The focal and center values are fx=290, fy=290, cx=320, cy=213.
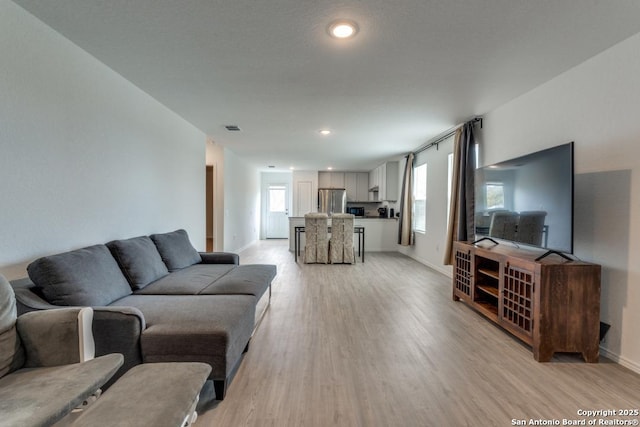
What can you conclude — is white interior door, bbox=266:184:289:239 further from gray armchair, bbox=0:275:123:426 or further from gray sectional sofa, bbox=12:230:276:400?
gray armchair, bbox=0:275:123:426

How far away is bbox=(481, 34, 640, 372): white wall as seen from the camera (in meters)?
2.05

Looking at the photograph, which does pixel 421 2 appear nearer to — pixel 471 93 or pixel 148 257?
pixel 471 93

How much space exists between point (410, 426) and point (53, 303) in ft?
6.91

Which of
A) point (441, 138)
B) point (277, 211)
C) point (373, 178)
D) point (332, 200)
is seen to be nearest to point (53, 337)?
point (441, 138)

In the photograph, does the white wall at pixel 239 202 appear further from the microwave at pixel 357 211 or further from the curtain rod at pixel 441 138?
the curtain rod at pixel 441 138

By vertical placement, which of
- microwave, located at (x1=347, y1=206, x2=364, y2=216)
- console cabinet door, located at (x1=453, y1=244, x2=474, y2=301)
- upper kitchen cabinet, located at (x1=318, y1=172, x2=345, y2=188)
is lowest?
console cabinet door, located at (x1=453, y1=244, x2=474, y2=301)

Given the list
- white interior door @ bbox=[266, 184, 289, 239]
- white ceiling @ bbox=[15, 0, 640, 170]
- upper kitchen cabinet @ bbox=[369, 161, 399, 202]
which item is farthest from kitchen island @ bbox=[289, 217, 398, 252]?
white ceiling @ bbox=[15, 0, 640, 170]

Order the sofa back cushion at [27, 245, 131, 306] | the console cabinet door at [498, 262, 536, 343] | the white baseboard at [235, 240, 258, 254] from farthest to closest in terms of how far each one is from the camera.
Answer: the white baseboard at [235, 240, 258, 254] → the console cabinet door at [498, 262, 536, 343] → the sofa back cushion at [27, 245, 131, 306]

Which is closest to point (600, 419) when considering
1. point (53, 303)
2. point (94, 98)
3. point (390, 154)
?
point (53, 303)

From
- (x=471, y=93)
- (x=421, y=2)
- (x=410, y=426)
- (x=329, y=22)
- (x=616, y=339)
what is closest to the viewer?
(x=410, y=426)

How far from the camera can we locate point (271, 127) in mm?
4336

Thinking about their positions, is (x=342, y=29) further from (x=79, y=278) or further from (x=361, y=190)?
(x=361, y=190)

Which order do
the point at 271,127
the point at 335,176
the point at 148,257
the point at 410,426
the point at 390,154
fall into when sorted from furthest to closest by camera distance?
the point at 335,176, the point at 390,154, the point at 271,127, the point at 148,257, the point at 410,426

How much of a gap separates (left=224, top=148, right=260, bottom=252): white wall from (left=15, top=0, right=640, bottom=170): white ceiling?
9.08 feet
